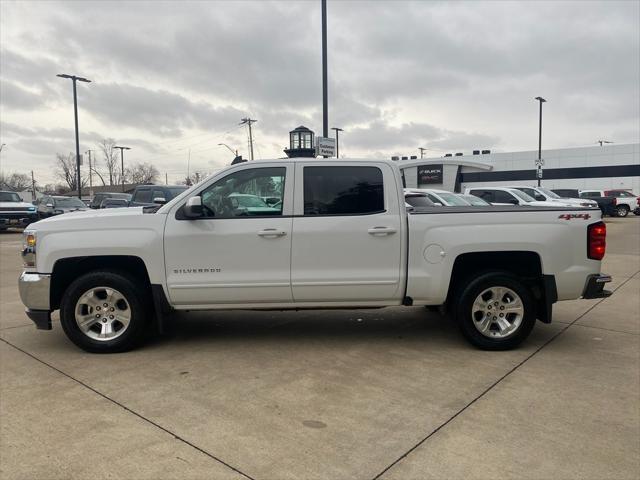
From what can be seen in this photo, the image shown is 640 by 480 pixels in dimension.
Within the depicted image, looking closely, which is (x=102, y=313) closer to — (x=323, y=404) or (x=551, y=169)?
(x=323, y=404)

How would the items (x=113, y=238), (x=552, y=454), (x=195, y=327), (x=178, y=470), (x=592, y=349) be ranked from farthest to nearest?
(x=195, y=327) → (x=592, y=349) → (x=113, y=238) → (x=552, y=454) → (x=178, y=470)

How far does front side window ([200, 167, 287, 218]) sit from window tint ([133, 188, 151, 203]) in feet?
40.0

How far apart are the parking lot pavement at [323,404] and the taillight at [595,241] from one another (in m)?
0.98

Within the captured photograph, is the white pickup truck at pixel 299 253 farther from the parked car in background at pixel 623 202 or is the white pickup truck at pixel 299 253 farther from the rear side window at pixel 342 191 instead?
the parked car in background at pixel 623 202

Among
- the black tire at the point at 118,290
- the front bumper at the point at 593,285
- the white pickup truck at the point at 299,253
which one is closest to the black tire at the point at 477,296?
the white pickup truck at the point at 299,253

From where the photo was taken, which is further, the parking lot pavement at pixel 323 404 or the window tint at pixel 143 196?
the window tint at pixel 143 196

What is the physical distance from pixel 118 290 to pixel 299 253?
1745mm

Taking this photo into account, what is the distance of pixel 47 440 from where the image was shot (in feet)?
10.9

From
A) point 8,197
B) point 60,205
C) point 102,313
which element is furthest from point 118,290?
point 60,205

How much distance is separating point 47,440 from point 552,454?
10.3 ft

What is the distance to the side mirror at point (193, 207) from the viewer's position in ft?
15.6

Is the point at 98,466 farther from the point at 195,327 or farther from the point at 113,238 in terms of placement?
the point at 195,327

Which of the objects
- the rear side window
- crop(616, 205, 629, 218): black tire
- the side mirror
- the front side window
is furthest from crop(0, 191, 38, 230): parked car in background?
crop(616, 205, 629, 218): black tire

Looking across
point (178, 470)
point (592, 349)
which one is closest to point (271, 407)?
point (178, 470)
